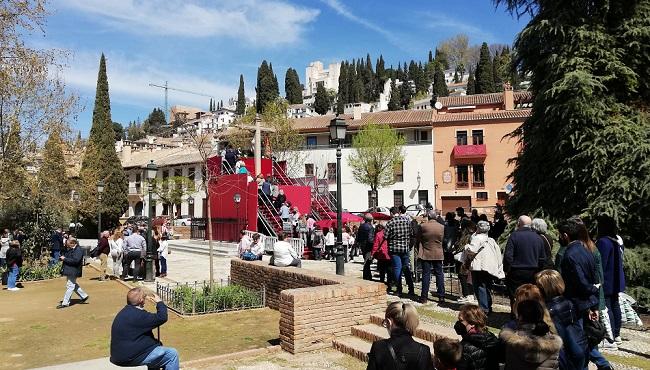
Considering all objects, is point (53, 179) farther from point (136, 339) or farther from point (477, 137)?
point (477, 137)

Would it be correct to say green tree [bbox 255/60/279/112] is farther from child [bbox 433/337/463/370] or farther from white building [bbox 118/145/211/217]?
child [bbox 433/337/463/370]

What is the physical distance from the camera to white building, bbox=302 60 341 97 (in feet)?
535

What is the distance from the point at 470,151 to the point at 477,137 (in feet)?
5.50

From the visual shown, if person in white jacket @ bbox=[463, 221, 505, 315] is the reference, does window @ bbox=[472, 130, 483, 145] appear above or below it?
above

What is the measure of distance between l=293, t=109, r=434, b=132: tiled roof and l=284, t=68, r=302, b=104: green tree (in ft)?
226

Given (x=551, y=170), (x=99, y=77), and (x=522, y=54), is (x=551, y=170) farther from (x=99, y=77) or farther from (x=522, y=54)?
(x=99, y=77)

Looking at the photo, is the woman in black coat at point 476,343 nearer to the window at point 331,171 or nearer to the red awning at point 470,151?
the red awning at point 470,151

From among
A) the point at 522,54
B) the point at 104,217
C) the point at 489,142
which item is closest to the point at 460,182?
the point at 489,142

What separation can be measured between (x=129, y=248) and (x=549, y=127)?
12.1 meters

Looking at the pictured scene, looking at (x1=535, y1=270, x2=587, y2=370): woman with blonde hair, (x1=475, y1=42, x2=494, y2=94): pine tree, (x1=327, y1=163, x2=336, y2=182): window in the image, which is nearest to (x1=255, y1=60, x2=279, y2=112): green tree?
(x1=475, y1=42, x2=494, y2=94): pine tree

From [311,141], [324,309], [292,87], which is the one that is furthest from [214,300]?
[292,87]

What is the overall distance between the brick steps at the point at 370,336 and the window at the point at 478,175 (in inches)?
1502

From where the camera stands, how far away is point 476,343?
12.4ft

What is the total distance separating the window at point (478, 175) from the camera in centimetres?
4371
